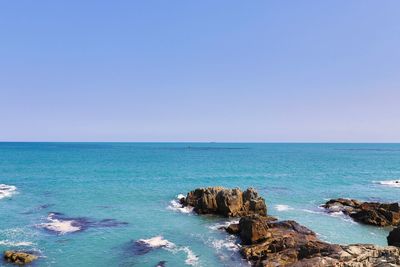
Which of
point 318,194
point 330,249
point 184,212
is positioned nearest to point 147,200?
point 184,212

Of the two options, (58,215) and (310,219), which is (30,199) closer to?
(58,215)

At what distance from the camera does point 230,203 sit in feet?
169

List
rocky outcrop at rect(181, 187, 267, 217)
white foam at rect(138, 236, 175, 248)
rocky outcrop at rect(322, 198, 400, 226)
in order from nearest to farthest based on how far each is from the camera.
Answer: white foam at rect(138, 236, 175, 248) → rocky outcrop at rect(322, 198, 400, 226) → rocky outcrop at rect(181, 187, 267, 217)

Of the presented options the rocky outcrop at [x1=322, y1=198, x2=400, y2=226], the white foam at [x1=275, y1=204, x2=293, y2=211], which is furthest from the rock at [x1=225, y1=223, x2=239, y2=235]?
the rocky outcrop at [x1=322, y1=198, x2=400, y2=226]

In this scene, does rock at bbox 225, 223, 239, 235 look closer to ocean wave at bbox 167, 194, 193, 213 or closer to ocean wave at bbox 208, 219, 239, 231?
ocean wave at bbox 208, 219, 239, 231

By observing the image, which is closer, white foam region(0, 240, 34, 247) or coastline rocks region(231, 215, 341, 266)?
coastline rocks region(231, 215, 341, 266)

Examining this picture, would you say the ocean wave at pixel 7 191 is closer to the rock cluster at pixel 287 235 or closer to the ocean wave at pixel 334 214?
the rock cluster at pixel 287 235

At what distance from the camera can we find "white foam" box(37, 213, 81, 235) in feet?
139

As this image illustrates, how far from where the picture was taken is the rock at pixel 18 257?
105ft

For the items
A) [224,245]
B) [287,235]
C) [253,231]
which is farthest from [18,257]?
[287,235]

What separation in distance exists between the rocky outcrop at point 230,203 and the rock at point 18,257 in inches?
1017

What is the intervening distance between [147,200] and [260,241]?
30116 millimetres

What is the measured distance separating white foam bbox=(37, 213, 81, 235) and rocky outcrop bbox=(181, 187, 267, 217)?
60.5 ft

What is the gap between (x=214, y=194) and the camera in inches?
2156
